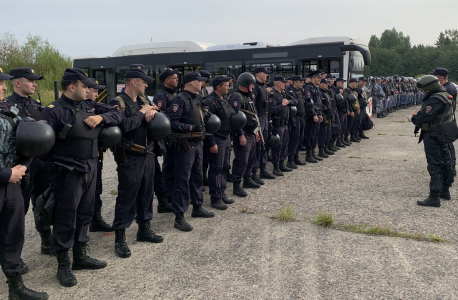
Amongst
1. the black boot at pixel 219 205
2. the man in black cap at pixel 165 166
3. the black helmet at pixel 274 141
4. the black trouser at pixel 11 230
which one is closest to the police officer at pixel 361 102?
the black helmet at pixel 274 141

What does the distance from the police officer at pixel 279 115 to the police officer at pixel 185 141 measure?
2.77 metres

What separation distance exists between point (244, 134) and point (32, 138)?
4006 mm

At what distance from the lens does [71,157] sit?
11.3ft

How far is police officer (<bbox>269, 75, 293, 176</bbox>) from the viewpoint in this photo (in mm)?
7652

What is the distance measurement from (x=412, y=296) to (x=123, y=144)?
3.00 m

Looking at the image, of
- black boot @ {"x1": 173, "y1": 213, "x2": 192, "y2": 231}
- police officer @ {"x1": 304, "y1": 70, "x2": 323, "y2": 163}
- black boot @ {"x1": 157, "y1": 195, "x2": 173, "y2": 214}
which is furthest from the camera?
police officer @ {"x1": 304, "y1": 70, "x2": 323, "y2": 163}

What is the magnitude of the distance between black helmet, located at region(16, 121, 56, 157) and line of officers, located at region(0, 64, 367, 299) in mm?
173

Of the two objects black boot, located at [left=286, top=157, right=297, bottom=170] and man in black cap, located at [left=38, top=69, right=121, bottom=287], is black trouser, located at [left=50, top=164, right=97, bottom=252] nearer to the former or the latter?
man in black cap, located at [left=38, top=69, right=121, bottom=287]

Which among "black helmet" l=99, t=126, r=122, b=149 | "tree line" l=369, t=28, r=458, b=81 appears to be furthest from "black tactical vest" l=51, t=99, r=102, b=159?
"tree line" l=369, t=28, r=458, b=81

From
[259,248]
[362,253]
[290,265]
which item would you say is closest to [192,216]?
[259,248]

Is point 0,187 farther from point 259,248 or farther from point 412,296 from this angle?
point 412,296

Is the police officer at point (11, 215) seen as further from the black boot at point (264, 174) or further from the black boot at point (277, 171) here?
the black boot at point (277, 171)

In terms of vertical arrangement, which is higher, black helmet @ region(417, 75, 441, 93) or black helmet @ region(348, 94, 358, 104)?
black helmet @ region(417, 75, 441, 93)

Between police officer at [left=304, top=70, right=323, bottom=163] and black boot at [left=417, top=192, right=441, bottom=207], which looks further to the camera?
police officer at [left=304, top=70, right=323, bottom=163]
